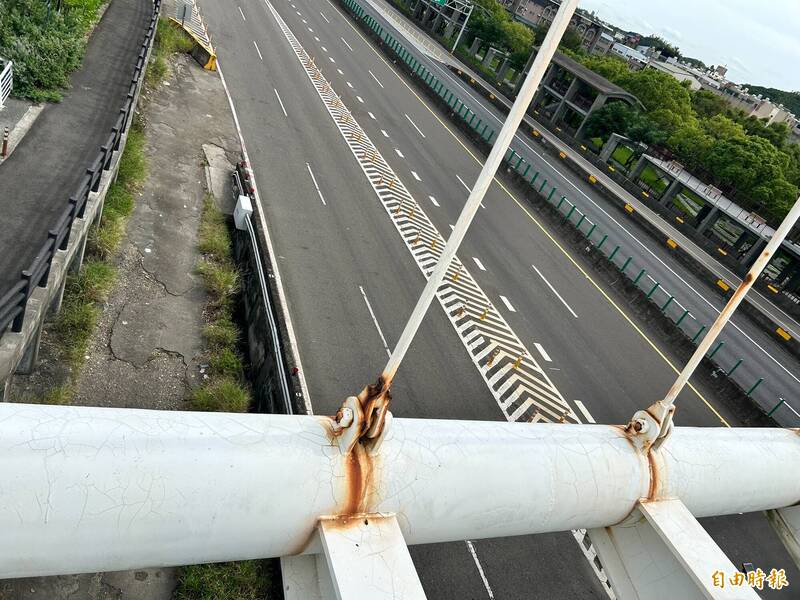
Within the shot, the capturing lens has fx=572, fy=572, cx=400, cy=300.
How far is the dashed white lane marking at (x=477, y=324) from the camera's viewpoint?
733 inches

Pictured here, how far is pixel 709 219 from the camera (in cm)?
4409

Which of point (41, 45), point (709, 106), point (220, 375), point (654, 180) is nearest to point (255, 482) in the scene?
point (220, 375)

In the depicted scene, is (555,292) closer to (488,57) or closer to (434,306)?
(434,306)

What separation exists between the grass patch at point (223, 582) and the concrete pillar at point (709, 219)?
42.5 metres

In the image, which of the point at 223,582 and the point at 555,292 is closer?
the point at 223,582

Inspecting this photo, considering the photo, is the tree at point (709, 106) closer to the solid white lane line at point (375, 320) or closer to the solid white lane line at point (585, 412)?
the solid white lane line at point (585, 412)

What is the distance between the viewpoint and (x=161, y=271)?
61.1ft

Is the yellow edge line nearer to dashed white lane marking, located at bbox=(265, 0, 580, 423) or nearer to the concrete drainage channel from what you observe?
the concrete drainage channel

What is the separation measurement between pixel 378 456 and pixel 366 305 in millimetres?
14803

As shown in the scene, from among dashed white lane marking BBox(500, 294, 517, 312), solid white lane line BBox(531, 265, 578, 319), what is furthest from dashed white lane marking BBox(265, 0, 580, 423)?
solid white lane line BBox(531, 265, 578, 319)

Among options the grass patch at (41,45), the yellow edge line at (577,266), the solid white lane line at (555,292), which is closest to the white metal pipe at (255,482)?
the yellow edge line at (577,266)

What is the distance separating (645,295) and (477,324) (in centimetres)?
1088

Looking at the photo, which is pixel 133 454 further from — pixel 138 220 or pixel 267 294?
pixel 138 220

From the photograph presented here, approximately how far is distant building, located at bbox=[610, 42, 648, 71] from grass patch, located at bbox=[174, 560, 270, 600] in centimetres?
14141
